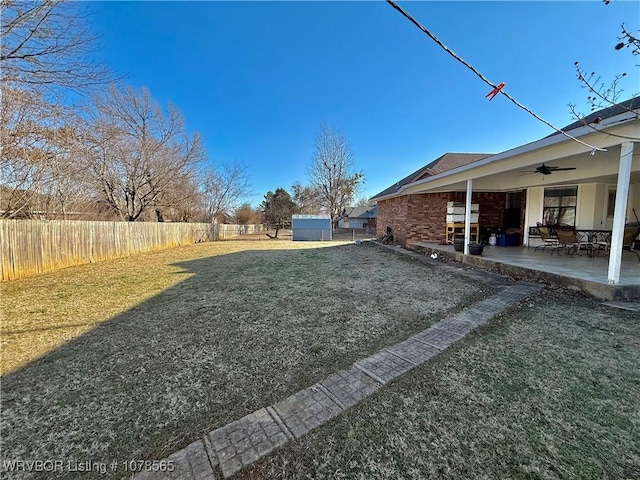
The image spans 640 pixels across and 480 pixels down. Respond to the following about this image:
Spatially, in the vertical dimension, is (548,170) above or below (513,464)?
above

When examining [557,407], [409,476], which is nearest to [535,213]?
[557,407]

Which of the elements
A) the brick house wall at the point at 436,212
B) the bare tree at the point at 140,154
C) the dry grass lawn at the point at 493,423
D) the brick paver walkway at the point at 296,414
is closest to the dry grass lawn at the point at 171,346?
the brick paver walkway at the point at 296,414

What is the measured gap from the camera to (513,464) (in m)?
1.44

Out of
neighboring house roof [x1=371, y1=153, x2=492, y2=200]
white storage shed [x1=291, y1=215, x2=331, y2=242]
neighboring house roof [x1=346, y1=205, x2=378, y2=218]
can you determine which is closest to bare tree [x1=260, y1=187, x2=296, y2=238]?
white storage shed [x1=291, y1=215, x2=331, y2=242]

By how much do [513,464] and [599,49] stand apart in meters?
4.71

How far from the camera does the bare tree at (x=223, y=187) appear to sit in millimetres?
22766

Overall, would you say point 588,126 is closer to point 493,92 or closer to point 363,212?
point 493,92

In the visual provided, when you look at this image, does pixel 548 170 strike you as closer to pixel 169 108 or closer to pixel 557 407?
pixel 557 407

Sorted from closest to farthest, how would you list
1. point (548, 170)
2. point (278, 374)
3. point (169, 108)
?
point (278, 374), point (548, 170), point (169, 108)

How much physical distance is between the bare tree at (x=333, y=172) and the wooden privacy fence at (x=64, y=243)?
56.1ft

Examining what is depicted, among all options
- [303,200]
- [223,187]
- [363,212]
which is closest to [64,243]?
[223,187]

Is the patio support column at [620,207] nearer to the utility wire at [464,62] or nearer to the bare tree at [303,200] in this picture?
the utility wire at [464,62]

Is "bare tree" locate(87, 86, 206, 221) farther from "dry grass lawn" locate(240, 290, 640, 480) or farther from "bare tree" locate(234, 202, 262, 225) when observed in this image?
"bare tree" locate(234, 202, 262, 225)

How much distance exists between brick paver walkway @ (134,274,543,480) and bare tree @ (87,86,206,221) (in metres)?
13.7
